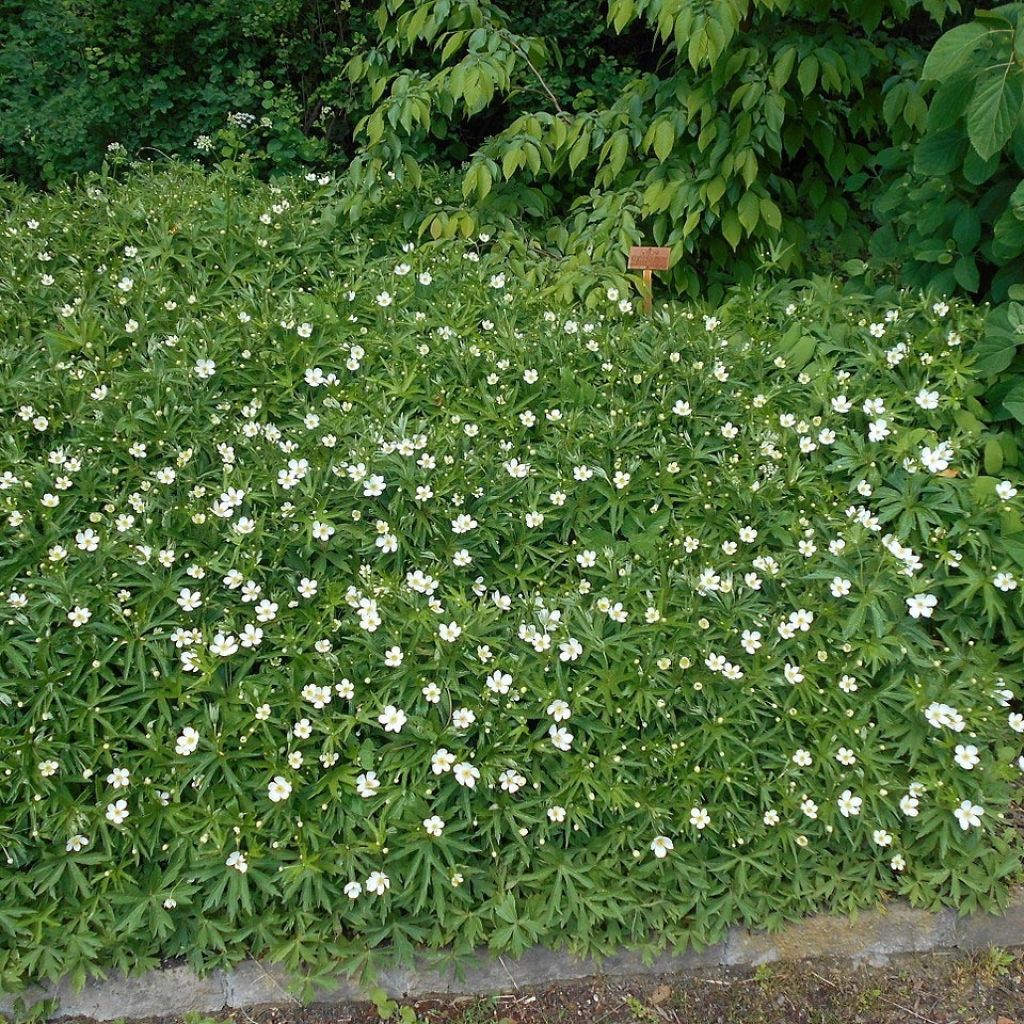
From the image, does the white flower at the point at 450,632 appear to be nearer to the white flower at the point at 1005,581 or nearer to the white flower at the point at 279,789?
the white flower at the point at 279,789

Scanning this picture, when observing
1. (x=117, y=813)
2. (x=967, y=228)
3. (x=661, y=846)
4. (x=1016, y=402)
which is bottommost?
(x=661, y=846)

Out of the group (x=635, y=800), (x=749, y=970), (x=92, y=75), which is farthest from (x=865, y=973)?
(x=92, y=75)

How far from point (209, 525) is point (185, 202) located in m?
2.02

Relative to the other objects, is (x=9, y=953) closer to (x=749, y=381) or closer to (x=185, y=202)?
(x=749, y=381)

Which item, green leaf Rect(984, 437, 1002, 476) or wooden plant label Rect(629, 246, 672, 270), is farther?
wooden plant label Rect(629, 246, 672, 270)

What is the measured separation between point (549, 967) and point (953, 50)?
2.71 m

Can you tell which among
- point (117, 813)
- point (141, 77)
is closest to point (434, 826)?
point (117, 813)

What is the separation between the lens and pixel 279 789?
7.42 feet

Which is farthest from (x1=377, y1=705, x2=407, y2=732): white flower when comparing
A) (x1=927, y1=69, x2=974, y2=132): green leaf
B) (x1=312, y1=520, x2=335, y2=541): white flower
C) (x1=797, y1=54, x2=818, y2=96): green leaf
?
(x1=797, y1=54, x2=818, y2=96): green leaf

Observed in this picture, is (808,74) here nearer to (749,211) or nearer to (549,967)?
(749,211)

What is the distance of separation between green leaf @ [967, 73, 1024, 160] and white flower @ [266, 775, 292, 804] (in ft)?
8.12

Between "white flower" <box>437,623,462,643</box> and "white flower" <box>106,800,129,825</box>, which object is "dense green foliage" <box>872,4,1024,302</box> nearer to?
"white flower" <box>437,623,462,643</box>

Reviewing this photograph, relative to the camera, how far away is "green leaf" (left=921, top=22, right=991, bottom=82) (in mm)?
2557

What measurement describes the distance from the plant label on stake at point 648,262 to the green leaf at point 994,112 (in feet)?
Result: 4.34
